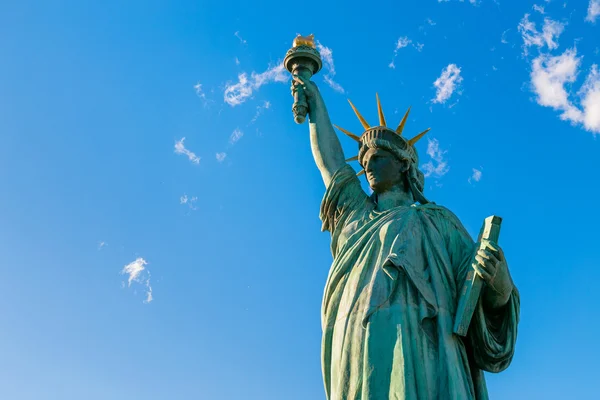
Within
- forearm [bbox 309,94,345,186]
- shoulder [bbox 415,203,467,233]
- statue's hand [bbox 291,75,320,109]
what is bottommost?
shoulder [bbox 415,203,467,233]

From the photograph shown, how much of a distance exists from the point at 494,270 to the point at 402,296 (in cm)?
96

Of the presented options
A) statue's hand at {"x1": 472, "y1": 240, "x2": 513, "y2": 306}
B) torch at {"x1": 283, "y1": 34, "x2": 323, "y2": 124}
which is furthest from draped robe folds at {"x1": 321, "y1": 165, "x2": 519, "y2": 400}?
torch at {"x1": 283, "y1": 34, "x2": 323, "y2": 124}

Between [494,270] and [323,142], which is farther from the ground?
[323,142]

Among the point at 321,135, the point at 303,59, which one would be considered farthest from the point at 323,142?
the point at 303,59

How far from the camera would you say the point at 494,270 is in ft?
25.7

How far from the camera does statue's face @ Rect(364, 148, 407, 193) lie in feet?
31.6

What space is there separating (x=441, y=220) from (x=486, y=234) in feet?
3.45

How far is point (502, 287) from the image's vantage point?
7961mm

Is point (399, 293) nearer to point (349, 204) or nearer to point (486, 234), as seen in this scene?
point (486, 234)

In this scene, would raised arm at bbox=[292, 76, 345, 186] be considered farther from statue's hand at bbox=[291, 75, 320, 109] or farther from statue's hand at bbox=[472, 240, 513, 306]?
statue's hand at bbox=[472, 240, 513, 306]

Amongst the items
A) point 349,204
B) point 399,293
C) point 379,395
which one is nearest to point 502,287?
point 399,293

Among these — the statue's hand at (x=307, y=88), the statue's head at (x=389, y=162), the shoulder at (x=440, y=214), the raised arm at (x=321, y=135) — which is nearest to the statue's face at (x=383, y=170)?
the statue's head at (x=389, y=162)

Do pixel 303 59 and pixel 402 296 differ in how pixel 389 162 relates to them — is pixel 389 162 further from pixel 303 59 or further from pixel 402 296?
pixel 303 59

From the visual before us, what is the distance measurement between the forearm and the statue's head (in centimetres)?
38
